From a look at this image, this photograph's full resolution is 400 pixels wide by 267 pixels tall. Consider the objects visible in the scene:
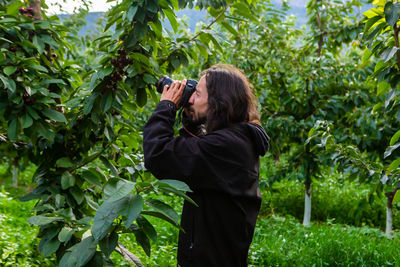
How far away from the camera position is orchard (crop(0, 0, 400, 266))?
1.74 m

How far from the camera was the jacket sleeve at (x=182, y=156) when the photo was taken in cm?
152

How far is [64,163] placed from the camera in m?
2.22

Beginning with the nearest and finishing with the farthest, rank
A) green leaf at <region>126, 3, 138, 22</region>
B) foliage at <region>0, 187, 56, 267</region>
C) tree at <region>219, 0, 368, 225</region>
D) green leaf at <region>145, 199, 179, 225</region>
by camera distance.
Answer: green leaf at <region>145, 199, 179, 225</region>, green leaf at <region>126, 3, 138, 22</region>, foliage at <region>0, 187, 56, 267</region>, tree at <region>219, 0, 368, 225</region>

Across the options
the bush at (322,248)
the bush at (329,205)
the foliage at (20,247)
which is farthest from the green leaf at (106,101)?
the bush at (329,205)

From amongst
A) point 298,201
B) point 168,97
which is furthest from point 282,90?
point 168,97

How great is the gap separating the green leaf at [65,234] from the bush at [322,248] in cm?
237

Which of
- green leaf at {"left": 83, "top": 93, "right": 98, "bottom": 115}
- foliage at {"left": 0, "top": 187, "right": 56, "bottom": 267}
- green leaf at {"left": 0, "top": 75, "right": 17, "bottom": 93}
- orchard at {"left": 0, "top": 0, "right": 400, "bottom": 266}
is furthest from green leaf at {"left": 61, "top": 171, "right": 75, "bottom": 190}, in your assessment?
foliage at {"left": 0, "top": 187, "right": 56, "bottom": 267}

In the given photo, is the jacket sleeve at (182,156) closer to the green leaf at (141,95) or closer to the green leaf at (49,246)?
the green leaf at (49,246)

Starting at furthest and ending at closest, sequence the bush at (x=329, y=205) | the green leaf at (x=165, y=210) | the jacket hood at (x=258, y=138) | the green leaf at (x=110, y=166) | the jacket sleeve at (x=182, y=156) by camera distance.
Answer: the bush at (x=329, y=205) → the green leaf at (x=110, y=166) → the jacket hood at (x=258, y=138) → the jacket sleeve at (x=182, y=156) → the green leaf at (x=165, y=210)

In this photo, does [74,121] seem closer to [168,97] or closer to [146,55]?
[146,55]

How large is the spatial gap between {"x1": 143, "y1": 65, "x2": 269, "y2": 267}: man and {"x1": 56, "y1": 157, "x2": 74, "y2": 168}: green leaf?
2.64ft

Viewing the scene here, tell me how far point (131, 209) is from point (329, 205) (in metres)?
5.78

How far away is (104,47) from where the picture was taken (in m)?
2.36

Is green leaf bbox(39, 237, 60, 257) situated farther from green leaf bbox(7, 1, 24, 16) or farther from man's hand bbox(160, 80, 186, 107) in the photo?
green leaf bbox(7, 1, 24, 16)
